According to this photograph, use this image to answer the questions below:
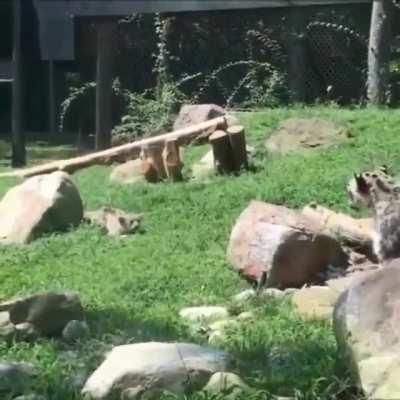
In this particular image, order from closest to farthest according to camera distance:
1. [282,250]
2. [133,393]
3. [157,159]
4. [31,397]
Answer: [133,393] → [31,397] → [282,250] → [157,159]

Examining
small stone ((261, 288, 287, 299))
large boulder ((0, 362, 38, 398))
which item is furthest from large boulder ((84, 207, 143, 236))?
large boulder ((0, 362, 38, 398))

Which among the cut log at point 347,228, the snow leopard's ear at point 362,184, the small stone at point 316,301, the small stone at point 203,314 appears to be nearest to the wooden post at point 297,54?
the cut log at point 347,228

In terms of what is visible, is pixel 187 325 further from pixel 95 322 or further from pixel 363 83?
pixel 363 83

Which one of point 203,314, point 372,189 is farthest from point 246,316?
point 372,189

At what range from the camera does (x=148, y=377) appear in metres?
4.39

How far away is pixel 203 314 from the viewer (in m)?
6.02

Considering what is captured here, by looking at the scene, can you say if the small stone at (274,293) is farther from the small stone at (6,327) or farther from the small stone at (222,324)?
the small stone at (6,327)

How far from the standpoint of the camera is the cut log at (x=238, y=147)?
972 cm

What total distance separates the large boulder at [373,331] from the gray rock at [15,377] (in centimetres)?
128

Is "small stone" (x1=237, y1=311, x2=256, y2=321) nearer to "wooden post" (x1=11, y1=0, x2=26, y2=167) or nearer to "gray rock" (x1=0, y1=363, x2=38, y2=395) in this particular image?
"gray rock" (x1=0, y1=363, x2=38, y2=395)

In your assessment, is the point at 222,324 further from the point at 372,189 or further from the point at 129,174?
the point at 129,174

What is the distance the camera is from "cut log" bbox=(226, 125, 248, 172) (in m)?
9.72

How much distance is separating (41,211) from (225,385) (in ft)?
→ 14.4

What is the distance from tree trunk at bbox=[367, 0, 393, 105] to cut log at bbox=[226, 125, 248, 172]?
2.17m
